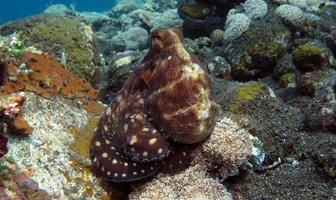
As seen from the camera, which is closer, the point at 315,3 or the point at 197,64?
the point at 197,64

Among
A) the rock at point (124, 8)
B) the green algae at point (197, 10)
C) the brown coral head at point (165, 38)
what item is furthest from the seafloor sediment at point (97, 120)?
the rock at point (124, 8)

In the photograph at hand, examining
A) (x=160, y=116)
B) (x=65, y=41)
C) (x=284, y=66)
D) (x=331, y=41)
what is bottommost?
(x=284, y=66)

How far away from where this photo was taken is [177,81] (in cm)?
330

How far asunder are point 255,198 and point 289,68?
508cm

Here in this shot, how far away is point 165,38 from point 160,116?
730 mm

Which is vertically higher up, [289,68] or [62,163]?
[62,163]

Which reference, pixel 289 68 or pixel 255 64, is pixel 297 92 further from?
pixel 255 64

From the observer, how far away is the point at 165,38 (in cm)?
343

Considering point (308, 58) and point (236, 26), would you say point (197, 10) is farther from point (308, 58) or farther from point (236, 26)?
point (308, 58)

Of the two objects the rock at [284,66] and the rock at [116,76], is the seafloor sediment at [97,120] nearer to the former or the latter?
the rock at [116,76]

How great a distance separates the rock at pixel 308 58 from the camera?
23.7 ft

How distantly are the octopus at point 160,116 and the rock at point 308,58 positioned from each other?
14.4 ft

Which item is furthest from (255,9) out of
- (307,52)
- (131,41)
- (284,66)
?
(131,41)

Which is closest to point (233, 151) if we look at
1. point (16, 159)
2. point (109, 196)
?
point (109, 196)
